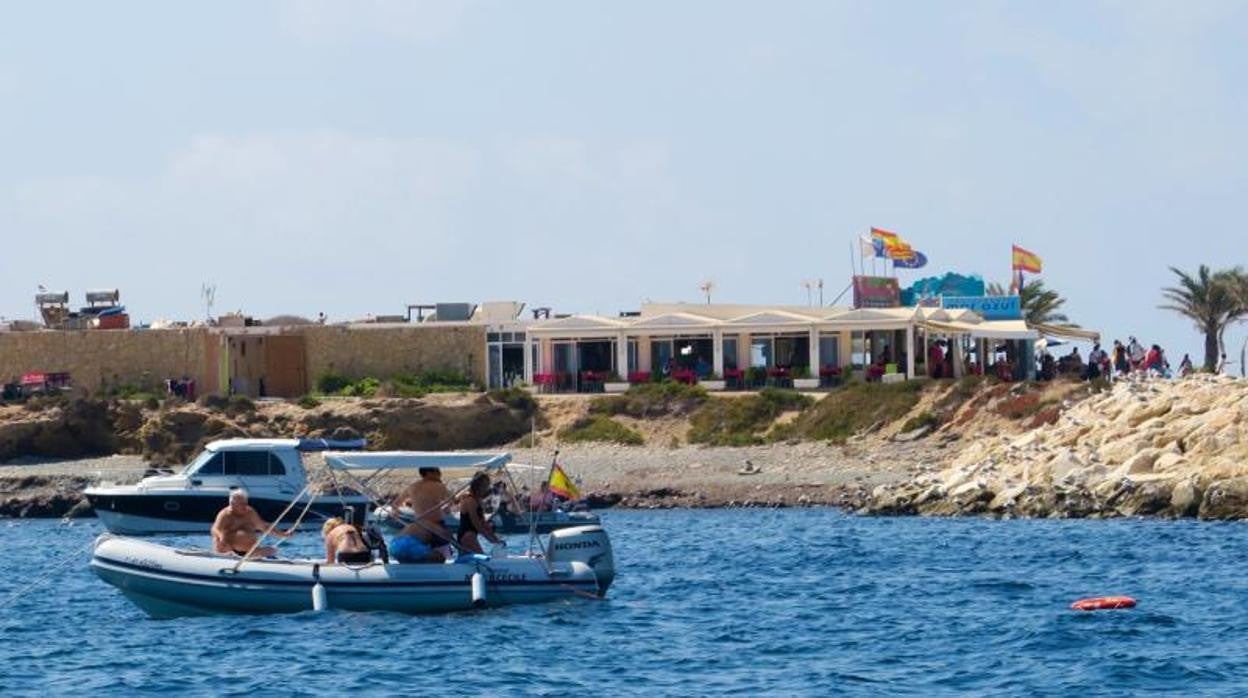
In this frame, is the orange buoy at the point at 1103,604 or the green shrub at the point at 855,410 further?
the green shrub at the point at 855,410

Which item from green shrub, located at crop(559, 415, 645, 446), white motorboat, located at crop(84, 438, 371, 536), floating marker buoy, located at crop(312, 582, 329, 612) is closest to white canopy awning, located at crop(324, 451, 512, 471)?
floating marker buoy, located at crop(312, 582, 329, 612)

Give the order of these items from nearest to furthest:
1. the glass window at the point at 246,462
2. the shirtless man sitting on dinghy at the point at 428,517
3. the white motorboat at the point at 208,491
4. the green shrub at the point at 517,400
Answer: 1. the shirtless man sitting on dinghy at the point at 428,517
2. the white motorboat at the point at 208,491
3. the glass window at the point at 246,462
4. the green shrub at the point at 517,400

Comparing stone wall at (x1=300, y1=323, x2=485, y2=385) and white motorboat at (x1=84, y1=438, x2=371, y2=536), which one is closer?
white motorboat at (x1=84, y1=438, x2=371, y2=536)

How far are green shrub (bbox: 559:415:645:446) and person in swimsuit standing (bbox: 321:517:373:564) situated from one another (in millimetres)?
30551

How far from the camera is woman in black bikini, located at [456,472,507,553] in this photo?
2888 cm

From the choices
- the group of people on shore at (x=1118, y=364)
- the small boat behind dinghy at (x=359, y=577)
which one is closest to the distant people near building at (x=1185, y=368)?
the group of people on shore at (x=1118, y=364)

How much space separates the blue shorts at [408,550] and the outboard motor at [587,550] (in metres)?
1.68

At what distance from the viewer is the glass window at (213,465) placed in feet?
151

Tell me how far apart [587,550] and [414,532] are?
226 centimetres

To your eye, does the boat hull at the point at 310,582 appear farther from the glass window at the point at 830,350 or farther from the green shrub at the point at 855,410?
the glass window at the point at 830,350

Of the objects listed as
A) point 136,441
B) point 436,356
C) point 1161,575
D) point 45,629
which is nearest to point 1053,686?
point 1161,575

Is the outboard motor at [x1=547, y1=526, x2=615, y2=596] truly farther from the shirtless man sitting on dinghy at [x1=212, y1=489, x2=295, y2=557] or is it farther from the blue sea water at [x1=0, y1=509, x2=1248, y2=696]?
the shirtless man sitting on dinghy at [x1=212, y1=489, x2=295, y2=557]

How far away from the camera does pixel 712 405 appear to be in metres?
60.5

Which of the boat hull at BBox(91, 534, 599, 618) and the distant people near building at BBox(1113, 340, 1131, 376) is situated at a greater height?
the distant people near building at BBox(1113, 340, 1131, 376)
